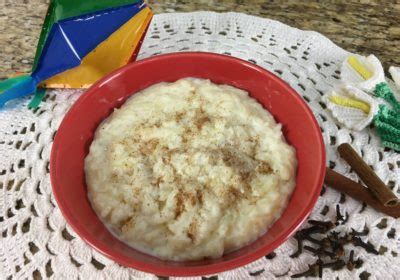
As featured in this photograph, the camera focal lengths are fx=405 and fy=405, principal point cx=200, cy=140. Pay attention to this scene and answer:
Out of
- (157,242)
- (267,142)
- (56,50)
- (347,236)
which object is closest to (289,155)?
(267,142)

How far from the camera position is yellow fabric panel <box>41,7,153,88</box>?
1617 mm

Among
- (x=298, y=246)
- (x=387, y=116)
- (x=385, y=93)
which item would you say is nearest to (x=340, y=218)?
(x=298, y=246)

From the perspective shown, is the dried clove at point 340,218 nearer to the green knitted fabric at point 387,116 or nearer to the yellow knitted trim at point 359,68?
the green knitted fabric at point 387,116

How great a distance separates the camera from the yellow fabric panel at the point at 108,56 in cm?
162

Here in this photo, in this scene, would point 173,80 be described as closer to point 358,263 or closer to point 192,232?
point 192,232

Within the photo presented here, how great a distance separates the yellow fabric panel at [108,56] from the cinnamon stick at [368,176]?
90 centimetres

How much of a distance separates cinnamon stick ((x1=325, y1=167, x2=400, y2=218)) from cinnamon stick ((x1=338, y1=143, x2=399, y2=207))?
2 centimetres

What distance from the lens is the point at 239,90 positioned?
59.7 inches

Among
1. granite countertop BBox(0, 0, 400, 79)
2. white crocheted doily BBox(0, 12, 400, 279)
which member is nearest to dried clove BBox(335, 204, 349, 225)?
white crocheted doily BBox(0, 12, 400, 279)

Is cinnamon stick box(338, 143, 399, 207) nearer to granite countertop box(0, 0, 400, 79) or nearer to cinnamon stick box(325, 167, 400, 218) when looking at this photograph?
cinnamon stick box(325, 167, 400, 218)

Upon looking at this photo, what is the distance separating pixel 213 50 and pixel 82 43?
Result: 57cm

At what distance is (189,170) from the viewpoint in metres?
1.28

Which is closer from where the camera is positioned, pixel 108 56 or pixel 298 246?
pixel 298 246

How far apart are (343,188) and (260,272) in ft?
1.29
